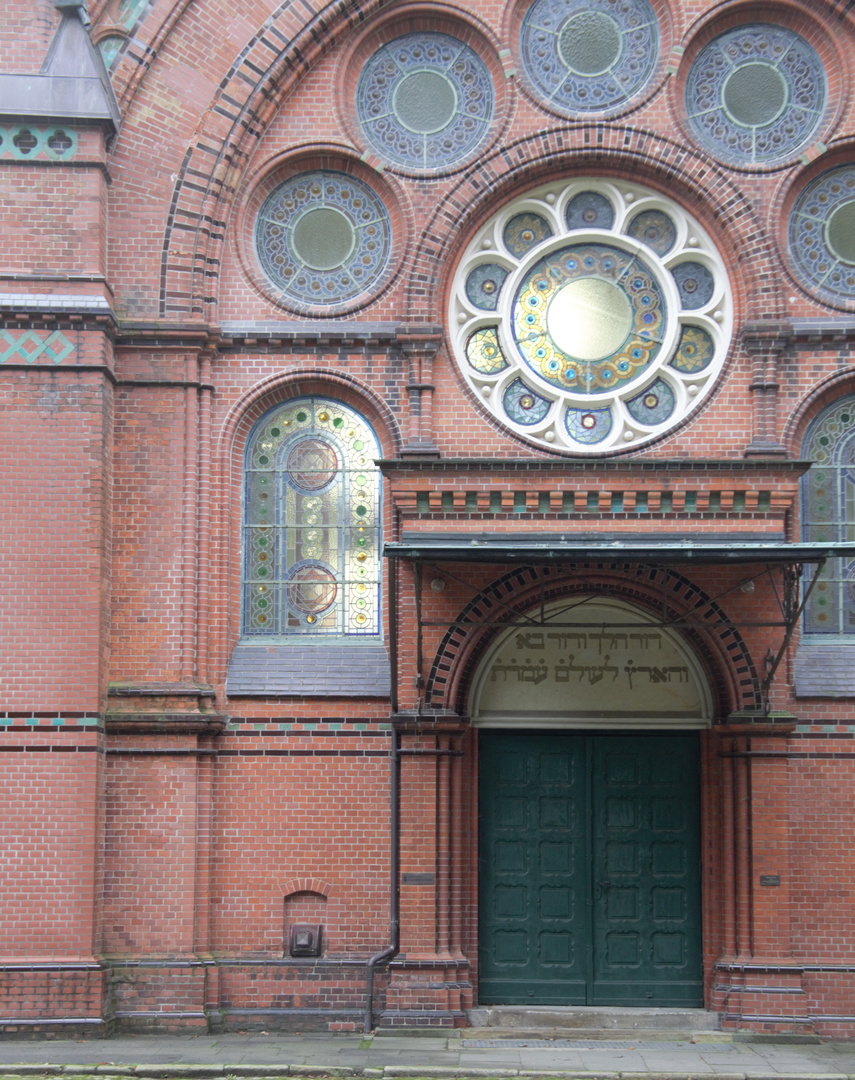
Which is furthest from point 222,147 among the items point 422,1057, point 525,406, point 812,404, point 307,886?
point 422,1057

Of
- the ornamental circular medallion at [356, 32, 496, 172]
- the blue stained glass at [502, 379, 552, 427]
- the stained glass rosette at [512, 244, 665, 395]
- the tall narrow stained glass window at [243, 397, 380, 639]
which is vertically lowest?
the tall narrow stained glass window at [243, 397, 380, 639]

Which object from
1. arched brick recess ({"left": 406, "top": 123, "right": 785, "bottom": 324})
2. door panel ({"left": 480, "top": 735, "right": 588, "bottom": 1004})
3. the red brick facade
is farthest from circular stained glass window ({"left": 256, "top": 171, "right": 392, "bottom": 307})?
door panel ({"left": 480, "top": 735, "right": 588, "bottom": 1004})

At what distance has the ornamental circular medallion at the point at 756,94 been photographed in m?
14.8

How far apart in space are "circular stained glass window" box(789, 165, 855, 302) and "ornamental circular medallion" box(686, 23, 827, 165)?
52cm

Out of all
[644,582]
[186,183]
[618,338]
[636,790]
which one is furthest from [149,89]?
[636,790]

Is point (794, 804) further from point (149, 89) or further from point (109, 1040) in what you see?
point (149, 89)

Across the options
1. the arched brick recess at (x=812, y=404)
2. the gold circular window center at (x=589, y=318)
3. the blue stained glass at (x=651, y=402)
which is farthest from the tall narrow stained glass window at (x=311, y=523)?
the arched brick recess at (x=812, y=404)

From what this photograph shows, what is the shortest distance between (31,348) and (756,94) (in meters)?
7.83

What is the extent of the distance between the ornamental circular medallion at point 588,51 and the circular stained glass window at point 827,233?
6.98 feet

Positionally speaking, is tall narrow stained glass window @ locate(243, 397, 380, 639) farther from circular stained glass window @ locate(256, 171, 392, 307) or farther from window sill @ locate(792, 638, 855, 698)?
window sill @ locate(792, 638, 855, 698)

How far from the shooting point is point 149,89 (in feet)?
47.5

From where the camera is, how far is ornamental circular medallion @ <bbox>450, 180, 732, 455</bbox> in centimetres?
1464

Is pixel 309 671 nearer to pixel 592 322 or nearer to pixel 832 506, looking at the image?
pixel 592 322

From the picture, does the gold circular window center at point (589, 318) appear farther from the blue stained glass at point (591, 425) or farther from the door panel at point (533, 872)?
the door panel at point (533, 872)
